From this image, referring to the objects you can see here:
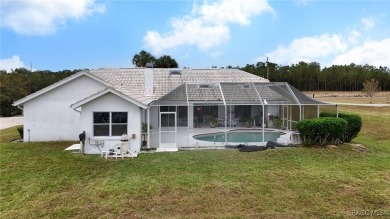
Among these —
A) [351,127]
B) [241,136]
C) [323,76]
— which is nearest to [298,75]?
[323,76]

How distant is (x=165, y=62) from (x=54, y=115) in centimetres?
4167

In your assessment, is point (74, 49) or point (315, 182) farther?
point (74, 49)

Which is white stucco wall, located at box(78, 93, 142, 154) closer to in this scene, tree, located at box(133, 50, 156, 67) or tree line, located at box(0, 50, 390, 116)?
tree line, located at box(0, 50, 390, 116)

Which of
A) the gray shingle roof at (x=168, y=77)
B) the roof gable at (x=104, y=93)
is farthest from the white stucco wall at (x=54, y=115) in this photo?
the gray shingle roof at (x=168, y=77)

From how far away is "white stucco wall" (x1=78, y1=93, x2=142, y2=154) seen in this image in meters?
15.3

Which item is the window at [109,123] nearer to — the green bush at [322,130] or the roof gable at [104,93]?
the roof gable at [104,93]

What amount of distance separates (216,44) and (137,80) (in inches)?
325

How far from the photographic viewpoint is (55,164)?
1330 cm

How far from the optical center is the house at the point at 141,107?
50.8 feet

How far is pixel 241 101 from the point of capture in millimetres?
18125

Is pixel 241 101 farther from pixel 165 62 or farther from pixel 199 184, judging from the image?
pixel 165 62

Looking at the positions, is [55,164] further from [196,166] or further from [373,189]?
[373,189]

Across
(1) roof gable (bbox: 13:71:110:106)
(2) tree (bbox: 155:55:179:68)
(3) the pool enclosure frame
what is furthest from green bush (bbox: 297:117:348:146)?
(2) tree (bbox: 155:55:179:68)

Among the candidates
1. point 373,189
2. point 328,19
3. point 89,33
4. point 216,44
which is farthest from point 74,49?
point 373,189
